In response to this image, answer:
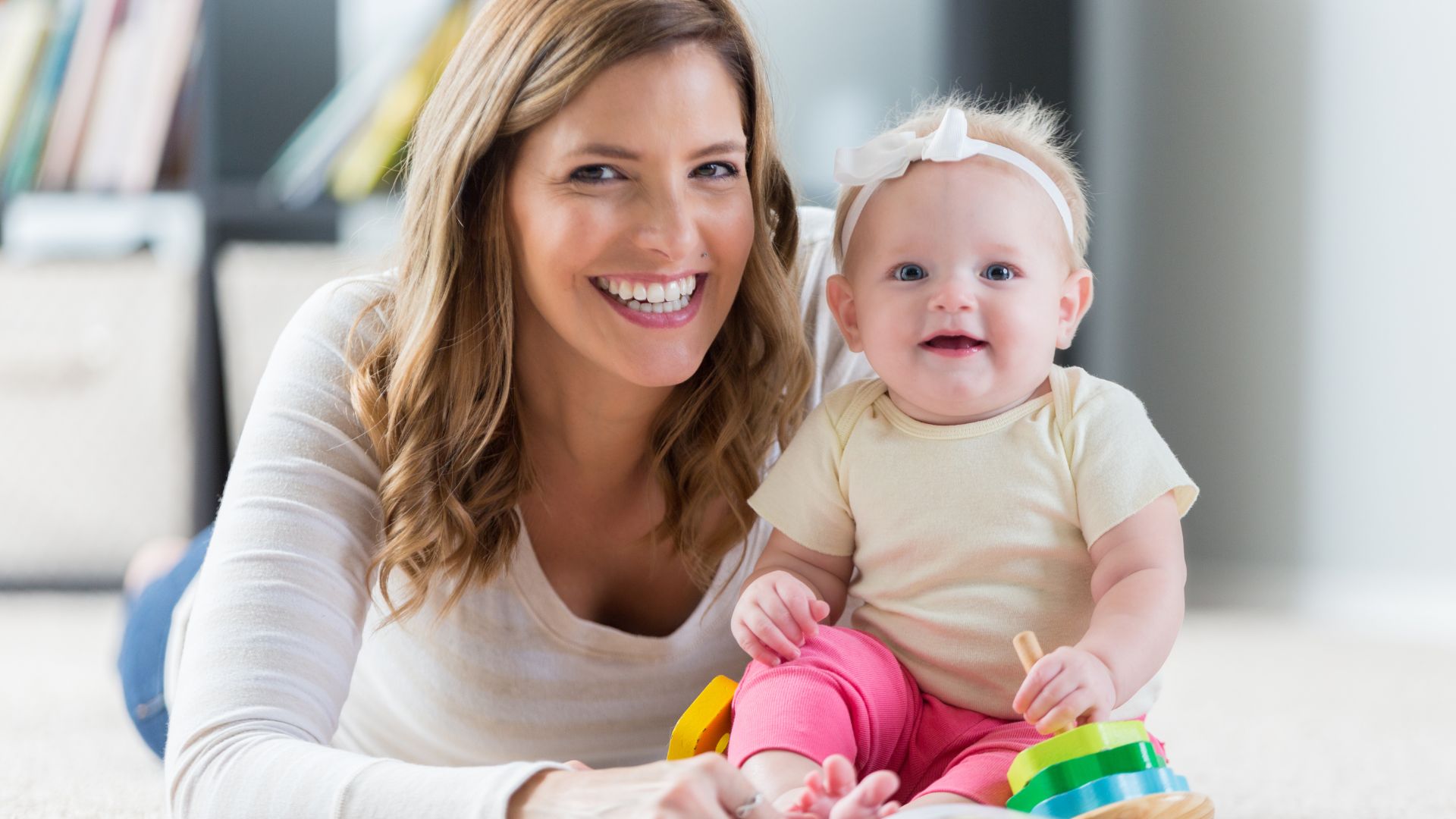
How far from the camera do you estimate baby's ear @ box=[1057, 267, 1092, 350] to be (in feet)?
3.48

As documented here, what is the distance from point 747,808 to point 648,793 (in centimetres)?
6

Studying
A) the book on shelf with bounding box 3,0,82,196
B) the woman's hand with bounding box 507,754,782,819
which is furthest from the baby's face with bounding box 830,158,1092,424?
the book on shelf with bounding box 3,0,82,196

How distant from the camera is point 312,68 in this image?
2688 millimetres

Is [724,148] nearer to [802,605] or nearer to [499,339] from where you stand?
[499,339]

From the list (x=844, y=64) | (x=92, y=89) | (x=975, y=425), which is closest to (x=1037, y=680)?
(x=975, y=425)

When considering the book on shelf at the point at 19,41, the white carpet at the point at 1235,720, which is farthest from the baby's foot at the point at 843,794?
the book on shelf at the point at 19,41

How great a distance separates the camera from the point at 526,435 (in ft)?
4.31

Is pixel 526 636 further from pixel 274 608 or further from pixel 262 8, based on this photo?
pixel 262 8

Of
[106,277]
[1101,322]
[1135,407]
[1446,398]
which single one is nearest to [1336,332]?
[1446,398]

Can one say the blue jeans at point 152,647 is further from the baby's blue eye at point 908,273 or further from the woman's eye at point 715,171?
the baby's blue eye at point 908,273

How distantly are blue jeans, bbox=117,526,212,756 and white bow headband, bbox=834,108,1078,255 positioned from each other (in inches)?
36.1

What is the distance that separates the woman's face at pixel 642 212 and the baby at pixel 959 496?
0.13 metres

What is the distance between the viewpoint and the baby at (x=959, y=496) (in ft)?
3.17

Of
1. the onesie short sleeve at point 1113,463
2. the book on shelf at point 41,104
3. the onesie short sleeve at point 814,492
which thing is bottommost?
the onesie short sleeve at point 814,492
